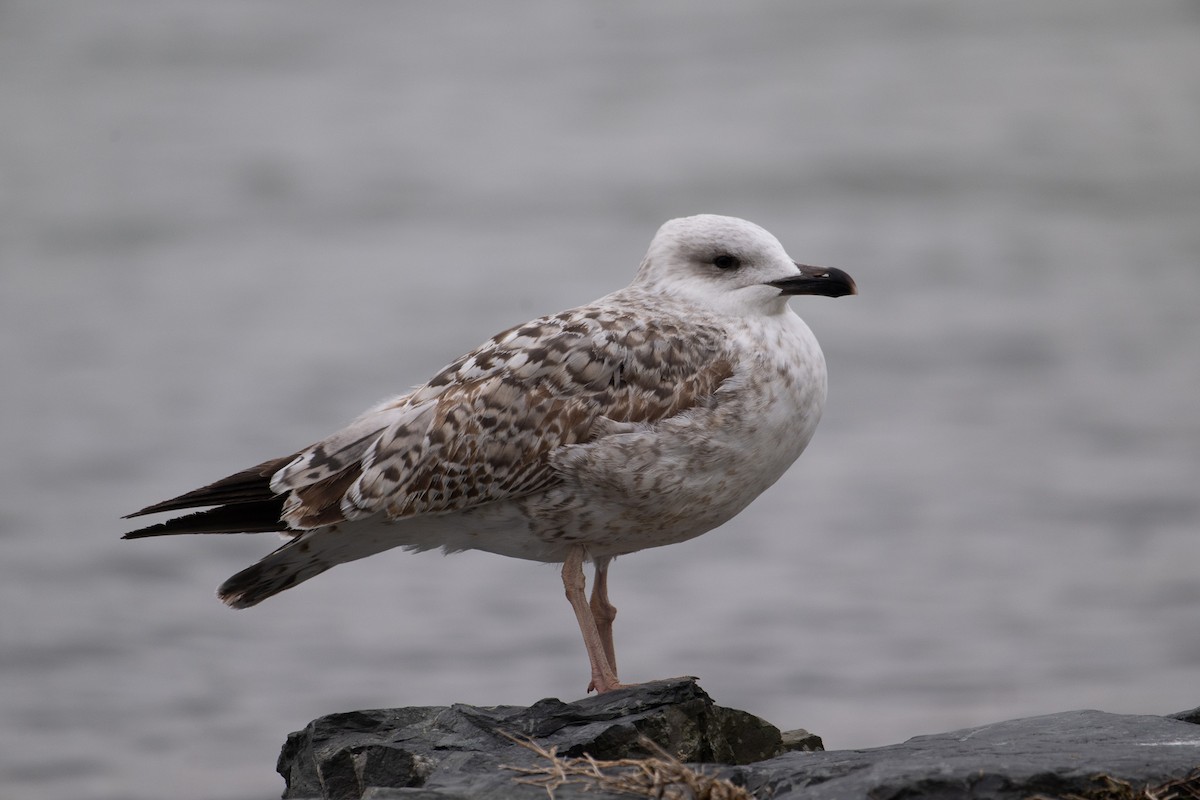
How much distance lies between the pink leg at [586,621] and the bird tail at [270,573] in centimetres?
115

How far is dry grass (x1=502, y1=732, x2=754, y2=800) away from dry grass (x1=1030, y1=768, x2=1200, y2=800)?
3.36ft

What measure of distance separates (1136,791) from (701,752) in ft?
5.78

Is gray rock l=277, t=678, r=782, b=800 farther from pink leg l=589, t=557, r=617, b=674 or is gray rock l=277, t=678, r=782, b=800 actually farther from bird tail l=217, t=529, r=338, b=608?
pink leg l=589, t=557, r=617, b=674

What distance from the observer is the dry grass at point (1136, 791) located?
4820 mm

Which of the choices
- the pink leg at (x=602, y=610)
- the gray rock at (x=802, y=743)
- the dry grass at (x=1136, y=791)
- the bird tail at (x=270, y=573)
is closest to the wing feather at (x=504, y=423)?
the bird tail at (x=270, y=573)

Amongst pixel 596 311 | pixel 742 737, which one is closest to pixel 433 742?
pixel 742 737

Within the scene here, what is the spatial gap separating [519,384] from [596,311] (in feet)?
1.73

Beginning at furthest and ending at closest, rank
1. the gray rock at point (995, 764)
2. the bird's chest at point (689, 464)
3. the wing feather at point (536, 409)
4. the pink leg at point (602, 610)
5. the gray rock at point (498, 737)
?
the pink leg at point (602, 610) < the wing feather at point (536, 409) < the bird's chest at point (689, 464) < the gray rock at point (498, 737) < the gray rock at point (995, 764)

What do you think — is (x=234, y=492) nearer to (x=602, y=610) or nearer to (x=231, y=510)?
(x=231, y=510)

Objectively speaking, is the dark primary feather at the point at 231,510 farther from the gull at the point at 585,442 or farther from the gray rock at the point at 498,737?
the gray rock at the point at 498,737

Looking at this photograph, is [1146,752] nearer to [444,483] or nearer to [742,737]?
[742,737]

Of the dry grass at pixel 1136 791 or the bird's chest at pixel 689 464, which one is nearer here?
the dry grass at pixel 1136 791

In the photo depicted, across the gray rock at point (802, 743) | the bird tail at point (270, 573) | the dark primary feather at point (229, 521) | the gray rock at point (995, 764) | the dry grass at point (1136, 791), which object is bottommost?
the dry grass at point (1136, 791)

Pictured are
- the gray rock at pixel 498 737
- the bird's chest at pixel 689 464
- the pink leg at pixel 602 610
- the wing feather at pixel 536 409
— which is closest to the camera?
the gray rock at pixel 498 737
